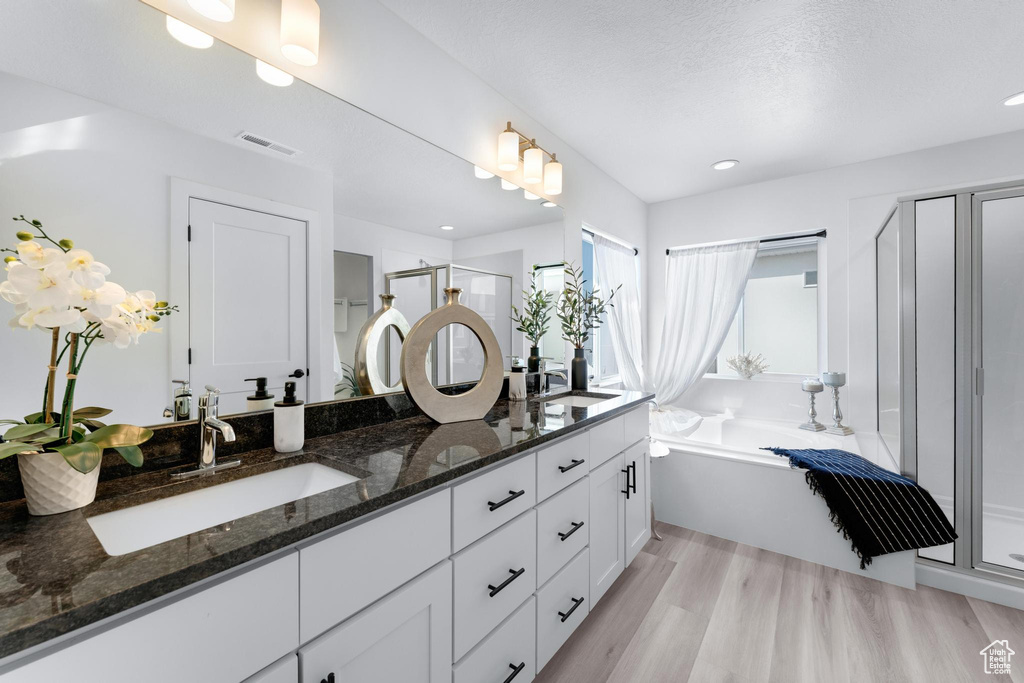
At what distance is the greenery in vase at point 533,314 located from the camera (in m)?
2.28

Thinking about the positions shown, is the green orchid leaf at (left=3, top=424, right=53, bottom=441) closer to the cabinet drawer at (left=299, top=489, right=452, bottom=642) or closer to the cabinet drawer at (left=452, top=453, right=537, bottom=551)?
the cabinet drawer at (left=299, top=489, right=452, bottom=642)

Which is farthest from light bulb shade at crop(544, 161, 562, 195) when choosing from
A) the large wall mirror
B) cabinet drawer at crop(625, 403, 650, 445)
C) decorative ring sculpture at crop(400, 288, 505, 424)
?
cabinet drawer at crop(625, 403, 650, 445)

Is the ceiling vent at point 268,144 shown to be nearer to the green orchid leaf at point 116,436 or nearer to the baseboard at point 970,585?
the green orchid leaf at point 116,436

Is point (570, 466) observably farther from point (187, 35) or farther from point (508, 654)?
point (187, 35)

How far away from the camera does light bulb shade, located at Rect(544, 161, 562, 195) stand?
2332 mm

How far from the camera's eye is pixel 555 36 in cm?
172

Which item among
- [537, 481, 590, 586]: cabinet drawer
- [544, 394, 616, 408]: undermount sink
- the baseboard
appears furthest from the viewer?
[544, 394, 616, 408]: undermount sink

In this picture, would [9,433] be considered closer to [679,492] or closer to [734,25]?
[734,25]

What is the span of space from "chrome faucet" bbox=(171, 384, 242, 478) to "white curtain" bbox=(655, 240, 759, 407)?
11.0 feet

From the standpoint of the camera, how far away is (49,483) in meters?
0.78

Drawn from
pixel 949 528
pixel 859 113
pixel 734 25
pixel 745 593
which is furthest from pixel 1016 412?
pixel 734 25

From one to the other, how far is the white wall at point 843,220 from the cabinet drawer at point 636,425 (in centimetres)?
162

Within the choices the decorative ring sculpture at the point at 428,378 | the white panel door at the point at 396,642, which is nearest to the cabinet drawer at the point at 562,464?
the decorative ring sculpture at the point at 428,378

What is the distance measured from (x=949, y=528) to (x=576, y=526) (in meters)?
1.91
